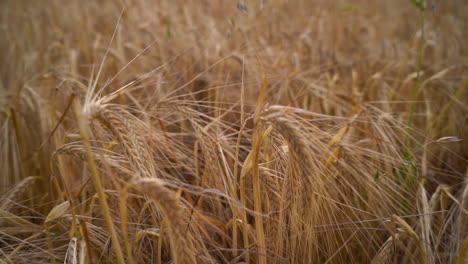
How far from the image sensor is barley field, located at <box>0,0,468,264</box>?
2.32 ft

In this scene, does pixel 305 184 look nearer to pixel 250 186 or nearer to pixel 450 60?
pixel 250 186

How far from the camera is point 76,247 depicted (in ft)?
2.41

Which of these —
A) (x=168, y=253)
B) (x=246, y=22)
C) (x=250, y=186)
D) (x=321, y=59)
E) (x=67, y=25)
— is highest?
(x=67, y=25)

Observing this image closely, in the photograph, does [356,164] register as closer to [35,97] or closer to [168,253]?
[168,253]

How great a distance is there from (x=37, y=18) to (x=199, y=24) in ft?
4.98

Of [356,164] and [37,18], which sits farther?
[37,18]

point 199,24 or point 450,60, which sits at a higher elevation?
point 199,24

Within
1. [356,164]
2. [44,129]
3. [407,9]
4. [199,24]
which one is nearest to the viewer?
[356,164]

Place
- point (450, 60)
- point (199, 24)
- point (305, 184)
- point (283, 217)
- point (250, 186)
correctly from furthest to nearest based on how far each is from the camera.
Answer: point (199, 24)
point (450, 60)
point (250, 186)
point (283, 217)
point (305, 184)

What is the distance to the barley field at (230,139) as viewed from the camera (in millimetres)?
708

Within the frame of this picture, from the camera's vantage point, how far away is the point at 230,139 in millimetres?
1058

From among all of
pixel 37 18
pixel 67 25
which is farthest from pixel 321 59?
pixel 37 18

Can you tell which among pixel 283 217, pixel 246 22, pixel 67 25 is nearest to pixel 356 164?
pixel 283 217

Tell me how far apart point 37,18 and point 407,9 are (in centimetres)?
404
